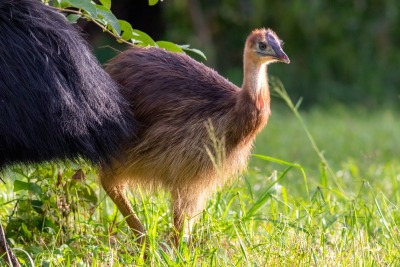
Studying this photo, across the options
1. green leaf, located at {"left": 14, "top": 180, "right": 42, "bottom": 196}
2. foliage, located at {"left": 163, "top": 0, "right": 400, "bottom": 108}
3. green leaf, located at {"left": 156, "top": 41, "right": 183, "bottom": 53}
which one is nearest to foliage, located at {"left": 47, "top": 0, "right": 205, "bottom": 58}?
green leaf, located at {"left": 156, "top": 41, "right": 183, "bottom": 53}

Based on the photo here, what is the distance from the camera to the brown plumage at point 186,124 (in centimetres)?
466

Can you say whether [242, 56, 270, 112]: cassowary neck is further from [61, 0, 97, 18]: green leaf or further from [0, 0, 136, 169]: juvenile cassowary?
[61, 0, 97, 18]: green leaf

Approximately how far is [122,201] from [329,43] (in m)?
9.16

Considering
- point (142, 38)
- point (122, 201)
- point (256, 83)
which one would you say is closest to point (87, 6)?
point (142, 38)

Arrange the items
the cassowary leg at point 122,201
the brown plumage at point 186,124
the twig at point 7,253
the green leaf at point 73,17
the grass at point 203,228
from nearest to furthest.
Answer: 1. the twig at point 7,253
2. the grass at point 203,228
3. the green leaf at point 73,17
4. the brown plumage at point 186,124
5. the cassowary leg at point 122,201

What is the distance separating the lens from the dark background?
12.9 meters

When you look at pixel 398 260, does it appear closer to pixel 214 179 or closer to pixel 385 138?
pixel 214 179

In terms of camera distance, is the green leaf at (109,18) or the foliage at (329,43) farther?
the foliage at (329,43)

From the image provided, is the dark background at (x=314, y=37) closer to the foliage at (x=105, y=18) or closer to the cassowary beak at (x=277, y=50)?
the cassowary beak at (x=277, y=50)

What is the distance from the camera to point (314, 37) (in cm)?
1361

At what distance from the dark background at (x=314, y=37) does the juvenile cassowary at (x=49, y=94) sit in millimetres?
8067

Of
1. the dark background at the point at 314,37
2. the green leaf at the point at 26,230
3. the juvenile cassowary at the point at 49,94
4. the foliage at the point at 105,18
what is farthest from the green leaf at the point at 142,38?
the dark background at the point at 314,37

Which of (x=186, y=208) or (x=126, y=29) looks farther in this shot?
(x=186, y=208)

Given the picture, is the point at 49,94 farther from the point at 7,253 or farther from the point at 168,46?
the point at 168,46
